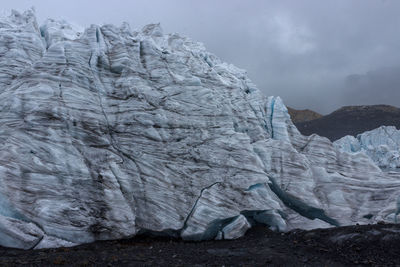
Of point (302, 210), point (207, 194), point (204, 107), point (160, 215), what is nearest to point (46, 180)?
point (160, 215)

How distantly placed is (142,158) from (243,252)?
7285 mm

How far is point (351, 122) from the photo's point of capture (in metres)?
123

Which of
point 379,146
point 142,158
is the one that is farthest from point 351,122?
point 142,158

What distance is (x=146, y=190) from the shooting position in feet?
53.3

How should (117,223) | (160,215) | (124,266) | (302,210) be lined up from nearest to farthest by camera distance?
(124,266) → (117,223) → (160,215) → (302,210)

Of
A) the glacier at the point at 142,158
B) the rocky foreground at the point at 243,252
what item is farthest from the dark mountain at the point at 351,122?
the rocky foreground at the point at 243,252

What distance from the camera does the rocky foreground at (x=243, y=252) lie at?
11477mm

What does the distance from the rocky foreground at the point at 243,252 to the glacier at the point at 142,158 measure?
0.84 meters

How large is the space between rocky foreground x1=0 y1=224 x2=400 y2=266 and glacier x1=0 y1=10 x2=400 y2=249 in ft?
2.77

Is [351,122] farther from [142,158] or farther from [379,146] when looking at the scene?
[142,158]

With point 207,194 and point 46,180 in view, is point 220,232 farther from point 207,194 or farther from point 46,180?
point 46,180

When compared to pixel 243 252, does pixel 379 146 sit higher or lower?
higher

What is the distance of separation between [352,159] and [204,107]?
11375 mm

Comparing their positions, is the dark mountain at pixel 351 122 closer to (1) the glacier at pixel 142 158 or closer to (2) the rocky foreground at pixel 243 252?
(1) the glacier at pixel 142 158
